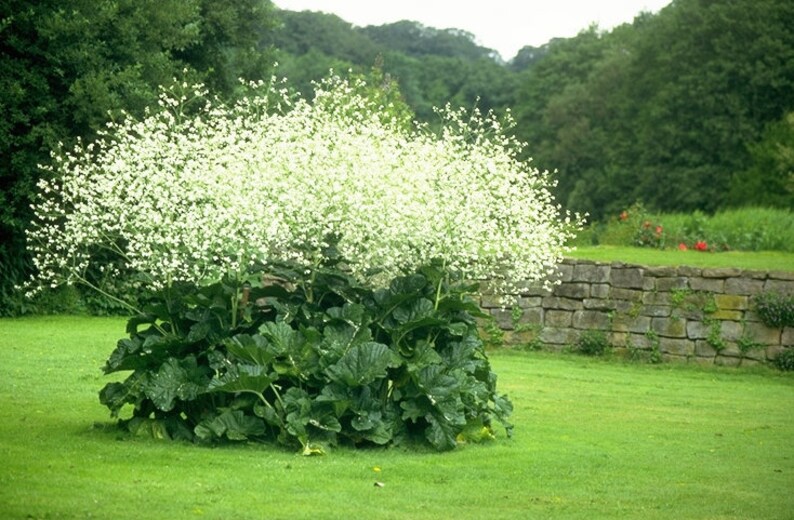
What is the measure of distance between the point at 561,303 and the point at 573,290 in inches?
11.8

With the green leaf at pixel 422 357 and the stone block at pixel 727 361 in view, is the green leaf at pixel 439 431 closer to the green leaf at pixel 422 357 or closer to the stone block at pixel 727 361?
the green leaf at pixel 422 357

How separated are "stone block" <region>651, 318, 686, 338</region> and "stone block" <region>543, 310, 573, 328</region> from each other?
1.27m

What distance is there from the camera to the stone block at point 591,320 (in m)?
19.4

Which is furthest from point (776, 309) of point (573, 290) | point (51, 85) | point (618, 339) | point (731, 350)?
point (51, 85)

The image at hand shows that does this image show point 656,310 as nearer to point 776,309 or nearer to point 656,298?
point 656,298

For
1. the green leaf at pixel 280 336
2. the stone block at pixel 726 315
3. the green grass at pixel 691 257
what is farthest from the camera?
the green grass at pixel 691 257

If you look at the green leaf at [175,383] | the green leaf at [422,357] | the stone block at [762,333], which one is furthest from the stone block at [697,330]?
the green leaf at [175,383]

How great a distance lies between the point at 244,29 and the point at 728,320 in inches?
628

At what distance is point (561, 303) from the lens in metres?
19.6

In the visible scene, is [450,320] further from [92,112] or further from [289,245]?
[92,112]

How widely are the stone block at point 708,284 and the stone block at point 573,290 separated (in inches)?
60.8

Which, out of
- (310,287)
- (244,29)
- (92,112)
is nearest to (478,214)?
(310,287)

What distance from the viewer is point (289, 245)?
10.6m

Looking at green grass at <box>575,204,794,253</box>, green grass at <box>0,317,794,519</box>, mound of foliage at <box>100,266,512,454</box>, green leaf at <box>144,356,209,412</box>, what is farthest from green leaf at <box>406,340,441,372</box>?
green grass at <box>575,204,794,253</box>
